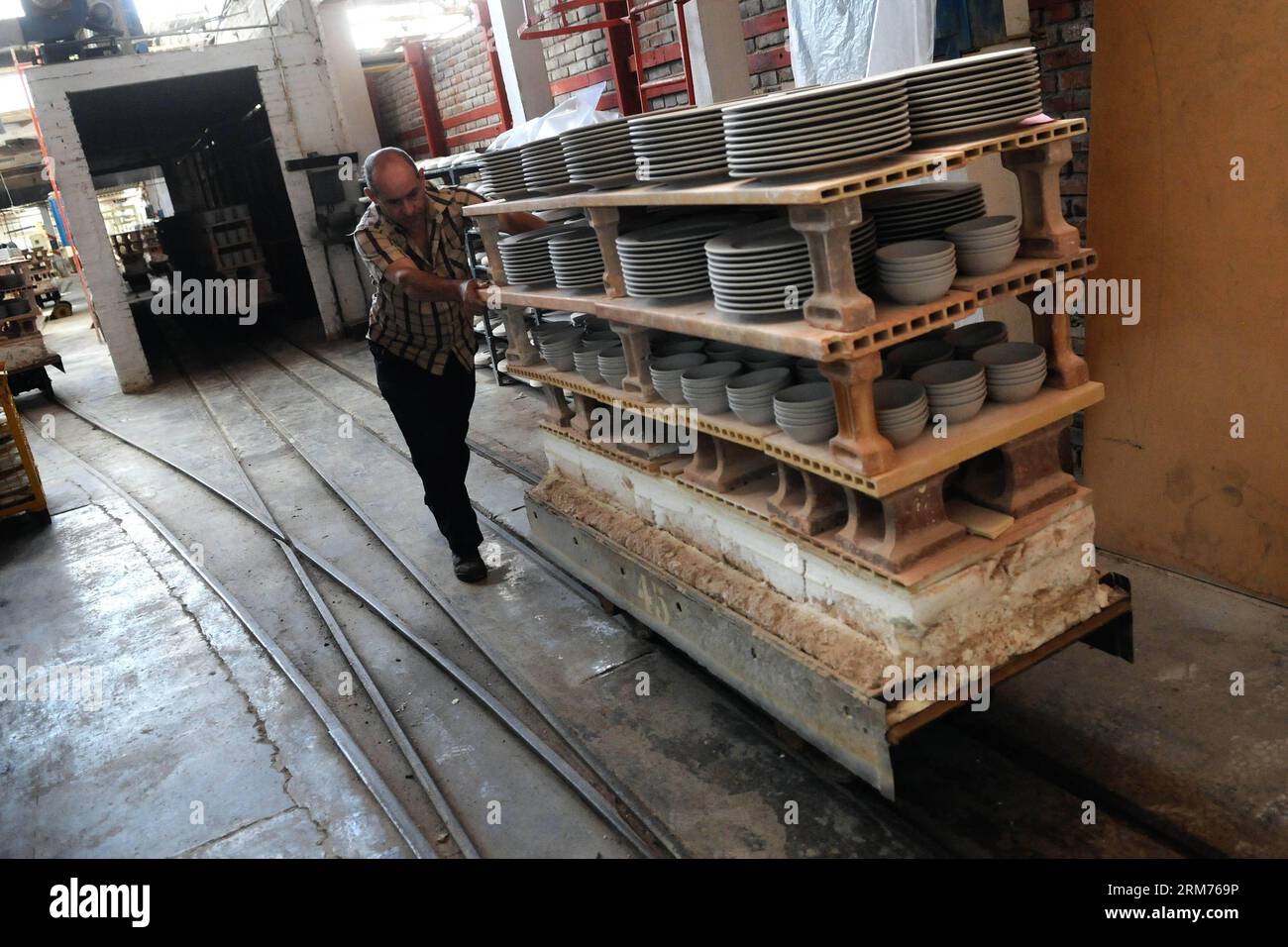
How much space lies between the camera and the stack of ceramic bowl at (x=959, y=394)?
9.98ft

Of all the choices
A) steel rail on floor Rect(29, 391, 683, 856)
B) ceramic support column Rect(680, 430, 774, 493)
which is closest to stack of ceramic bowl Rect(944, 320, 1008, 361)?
ceramic support column Rect(680, 430, 774, 493)

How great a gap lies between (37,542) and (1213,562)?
7.59 m

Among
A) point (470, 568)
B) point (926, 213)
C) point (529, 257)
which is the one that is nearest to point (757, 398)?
point (926, 213)

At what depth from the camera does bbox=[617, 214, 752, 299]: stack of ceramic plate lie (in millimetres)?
3500

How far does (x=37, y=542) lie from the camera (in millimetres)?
7234

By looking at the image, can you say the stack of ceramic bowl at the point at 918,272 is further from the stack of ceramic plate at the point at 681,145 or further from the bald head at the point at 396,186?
the bald head at the point at 396,186

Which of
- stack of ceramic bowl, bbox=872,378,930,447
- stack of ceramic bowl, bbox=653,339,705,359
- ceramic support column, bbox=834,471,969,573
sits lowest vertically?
ceramic support column, bbox=834,471,969,573

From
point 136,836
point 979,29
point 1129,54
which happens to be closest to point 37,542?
point 136,836

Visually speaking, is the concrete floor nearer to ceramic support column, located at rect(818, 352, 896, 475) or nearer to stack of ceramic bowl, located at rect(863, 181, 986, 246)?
ceramic support column, located at rect(818, 352, 896, 475)

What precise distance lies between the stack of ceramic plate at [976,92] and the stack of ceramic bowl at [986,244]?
0.96ft

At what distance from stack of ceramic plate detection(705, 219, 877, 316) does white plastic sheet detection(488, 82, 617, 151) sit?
13.9 ft

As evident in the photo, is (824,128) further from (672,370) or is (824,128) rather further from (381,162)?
(381,162)
